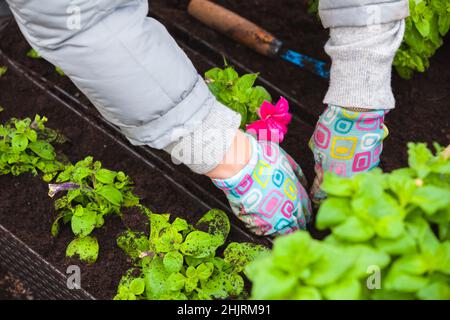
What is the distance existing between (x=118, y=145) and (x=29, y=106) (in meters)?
0.31

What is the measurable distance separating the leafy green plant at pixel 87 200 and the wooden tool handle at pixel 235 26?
0.62 m

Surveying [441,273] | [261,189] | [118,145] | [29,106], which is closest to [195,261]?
[261,189]

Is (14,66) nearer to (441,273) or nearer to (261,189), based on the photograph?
(261,189)

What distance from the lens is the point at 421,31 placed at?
1441 millimetres

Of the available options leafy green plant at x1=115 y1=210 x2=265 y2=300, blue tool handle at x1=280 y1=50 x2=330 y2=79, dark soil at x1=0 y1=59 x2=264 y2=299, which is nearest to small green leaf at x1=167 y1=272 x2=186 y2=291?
leafy green plant at x1=115 y1=210 x2=265 y2=300

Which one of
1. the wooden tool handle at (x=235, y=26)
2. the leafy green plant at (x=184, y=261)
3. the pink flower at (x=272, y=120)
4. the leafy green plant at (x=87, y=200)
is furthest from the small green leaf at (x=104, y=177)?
the wooden tool handle at (x=235, y=26)

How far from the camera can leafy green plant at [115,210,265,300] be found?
3.90ft

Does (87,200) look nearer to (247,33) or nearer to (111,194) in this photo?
(111,194)

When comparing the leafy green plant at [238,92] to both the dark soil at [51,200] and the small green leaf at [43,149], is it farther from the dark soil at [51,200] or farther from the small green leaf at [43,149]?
the small green leaf at [43,149]

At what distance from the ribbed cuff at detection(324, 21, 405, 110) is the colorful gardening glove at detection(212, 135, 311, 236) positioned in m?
0.19

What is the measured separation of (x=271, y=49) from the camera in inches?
Result: 69.3

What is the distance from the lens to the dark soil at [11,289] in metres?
1.66

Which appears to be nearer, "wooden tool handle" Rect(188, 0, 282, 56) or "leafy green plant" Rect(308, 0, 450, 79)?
"leafy green plant" Rect(308, 0, 450, 79)

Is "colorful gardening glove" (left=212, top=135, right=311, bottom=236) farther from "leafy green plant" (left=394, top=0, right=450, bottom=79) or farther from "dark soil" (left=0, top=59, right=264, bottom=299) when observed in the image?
"leafy green plant" (left=394, top=0, right=450, bottom=79)
